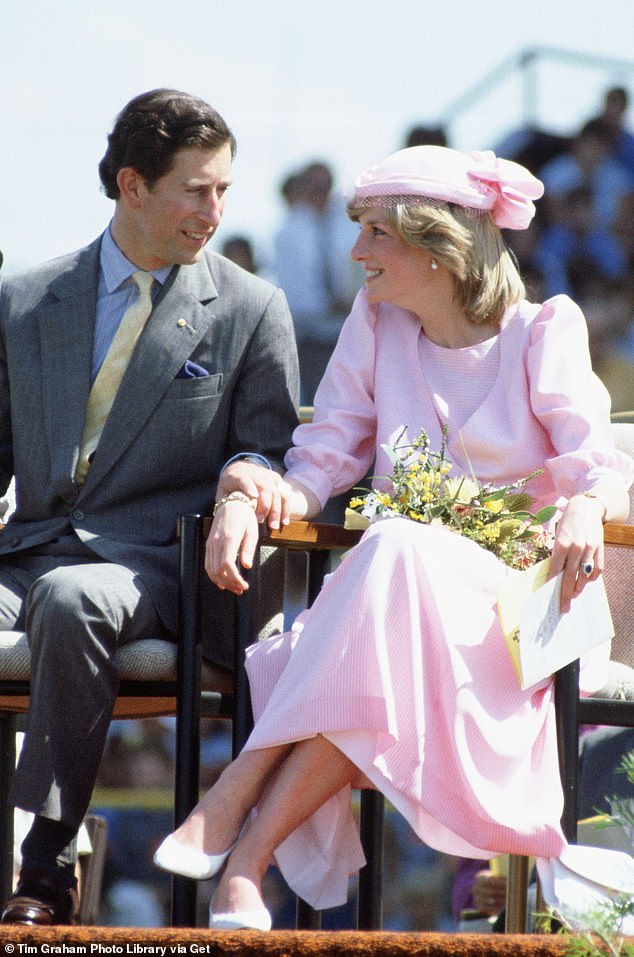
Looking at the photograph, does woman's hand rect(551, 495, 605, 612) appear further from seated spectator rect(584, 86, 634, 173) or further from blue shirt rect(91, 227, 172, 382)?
seated spectator rect(584, 86, 634, 173)

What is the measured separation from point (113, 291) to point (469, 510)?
0.95 m

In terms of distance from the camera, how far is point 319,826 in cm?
251

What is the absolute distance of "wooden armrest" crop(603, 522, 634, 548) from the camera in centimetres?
264

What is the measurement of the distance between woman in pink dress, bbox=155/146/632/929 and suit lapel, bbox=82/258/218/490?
264 mm

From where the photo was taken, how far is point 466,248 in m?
3.01

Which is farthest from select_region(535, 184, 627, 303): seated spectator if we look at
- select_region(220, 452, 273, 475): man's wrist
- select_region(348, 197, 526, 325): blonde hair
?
select_region(220, 452, 273, 475): man's wrist

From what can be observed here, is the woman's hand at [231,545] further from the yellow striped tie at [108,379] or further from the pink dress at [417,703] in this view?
the yellow striped tie at [108,379]

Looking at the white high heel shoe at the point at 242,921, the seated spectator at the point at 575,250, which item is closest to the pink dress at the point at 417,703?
the white high heel shoe at the point at 242,921

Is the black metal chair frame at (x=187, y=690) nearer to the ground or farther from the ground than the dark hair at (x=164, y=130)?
nearer to the ground

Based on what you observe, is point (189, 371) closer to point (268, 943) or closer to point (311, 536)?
point (311, 536)

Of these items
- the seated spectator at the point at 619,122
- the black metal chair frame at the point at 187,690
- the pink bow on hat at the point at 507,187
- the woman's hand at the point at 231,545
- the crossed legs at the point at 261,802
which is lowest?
the crossed legs at the point at 261,802

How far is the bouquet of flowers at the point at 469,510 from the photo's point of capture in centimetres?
267

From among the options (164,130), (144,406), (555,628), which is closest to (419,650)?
(555,628)

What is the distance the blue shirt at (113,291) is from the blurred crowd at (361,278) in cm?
229
